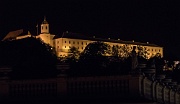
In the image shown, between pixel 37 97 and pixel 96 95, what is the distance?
1635 millimetres

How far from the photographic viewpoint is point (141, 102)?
1544 cm

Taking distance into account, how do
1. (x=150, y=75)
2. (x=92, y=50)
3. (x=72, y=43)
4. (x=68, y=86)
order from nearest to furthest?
1. (x=68, y=86)
2. (x=150, y=75)
3. (x=92, y=50)
4. (x=72, y=43)

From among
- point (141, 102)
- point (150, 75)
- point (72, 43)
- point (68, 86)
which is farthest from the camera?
point (72, 43)

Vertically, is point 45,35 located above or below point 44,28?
below

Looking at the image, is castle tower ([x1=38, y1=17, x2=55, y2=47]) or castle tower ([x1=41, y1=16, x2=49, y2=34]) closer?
castle tower ([x1=38, y1=17, x2=55, y2=47])

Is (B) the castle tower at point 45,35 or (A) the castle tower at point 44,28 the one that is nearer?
(B) the castle tower at point 45,35

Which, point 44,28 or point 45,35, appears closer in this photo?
point 45,35

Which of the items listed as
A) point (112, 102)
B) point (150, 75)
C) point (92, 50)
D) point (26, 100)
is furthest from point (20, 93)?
point (92, 50)

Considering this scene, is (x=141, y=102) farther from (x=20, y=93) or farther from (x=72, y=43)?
(x=72, y=43)

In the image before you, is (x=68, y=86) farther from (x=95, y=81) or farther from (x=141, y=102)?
(x=141, y=102)

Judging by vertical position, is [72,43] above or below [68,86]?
above

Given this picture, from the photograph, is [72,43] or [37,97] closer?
[37,97]

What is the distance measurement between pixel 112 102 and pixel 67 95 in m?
1.38

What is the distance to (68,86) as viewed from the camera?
53.9 ft
